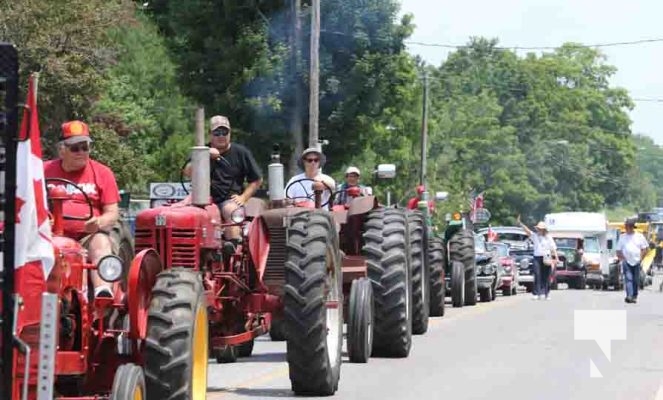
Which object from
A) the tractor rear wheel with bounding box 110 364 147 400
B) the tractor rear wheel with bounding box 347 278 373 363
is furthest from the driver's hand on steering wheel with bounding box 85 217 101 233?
the tractor rear wheel with bounding box 347 278 373 363

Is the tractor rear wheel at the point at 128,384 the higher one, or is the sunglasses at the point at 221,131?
the sunglasses at the point at 221,131

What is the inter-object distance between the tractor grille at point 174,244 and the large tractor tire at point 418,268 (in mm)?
6483

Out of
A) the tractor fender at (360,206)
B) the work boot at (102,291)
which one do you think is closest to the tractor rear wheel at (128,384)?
the work boot at (102,291)

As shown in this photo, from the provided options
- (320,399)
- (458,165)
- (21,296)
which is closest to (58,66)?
(320,399)

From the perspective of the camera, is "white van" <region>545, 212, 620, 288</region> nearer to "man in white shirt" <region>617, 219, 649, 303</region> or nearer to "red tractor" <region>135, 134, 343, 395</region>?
"man in white shirt" <region>617, 219, 649, 303</region>

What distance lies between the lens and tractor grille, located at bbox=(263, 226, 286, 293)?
560 inches

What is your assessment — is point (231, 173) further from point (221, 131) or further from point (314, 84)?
point (314, 84)

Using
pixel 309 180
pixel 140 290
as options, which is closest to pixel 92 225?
pixel 140 290

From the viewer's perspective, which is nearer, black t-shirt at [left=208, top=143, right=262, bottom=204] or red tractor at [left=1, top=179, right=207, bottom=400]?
red tractor at [left=1, top=179, right=207, bottom=400]

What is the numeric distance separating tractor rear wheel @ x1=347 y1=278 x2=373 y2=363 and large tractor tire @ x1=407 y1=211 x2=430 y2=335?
240 centimetres

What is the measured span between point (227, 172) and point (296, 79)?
1068 inches

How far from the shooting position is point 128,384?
9062 millimetres

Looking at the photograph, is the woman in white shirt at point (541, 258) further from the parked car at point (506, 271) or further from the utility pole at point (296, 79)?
the utility pole at point (296, 79)

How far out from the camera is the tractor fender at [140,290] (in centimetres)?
1031
